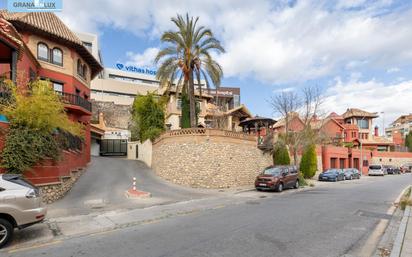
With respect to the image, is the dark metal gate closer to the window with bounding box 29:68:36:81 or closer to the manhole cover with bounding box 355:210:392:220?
the window with bounding box 29:68:36:81

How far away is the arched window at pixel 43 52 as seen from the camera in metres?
24.4

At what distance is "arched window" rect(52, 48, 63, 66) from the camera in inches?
1007

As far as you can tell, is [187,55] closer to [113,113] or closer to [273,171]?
[273,171]

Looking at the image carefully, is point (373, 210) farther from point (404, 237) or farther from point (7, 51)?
point (7, 51)

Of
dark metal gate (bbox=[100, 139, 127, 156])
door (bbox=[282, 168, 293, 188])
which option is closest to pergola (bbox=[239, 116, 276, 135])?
door (bbox=[282, 168, 293, 188])

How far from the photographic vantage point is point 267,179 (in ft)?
71.2

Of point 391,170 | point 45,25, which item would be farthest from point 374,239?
point 391,170

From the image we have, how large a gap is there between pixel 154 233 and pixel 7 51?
562 inches

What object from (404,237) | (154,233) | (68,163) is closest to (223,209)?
(154,233)

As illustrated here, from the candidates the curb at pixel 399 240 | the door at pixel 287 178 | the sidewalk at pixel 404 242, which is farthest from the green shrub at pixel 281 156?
the sidewalk at pixel 404 242

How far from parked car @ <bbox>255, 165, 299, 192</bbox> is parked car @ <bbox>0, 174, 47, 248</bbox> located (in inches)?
627

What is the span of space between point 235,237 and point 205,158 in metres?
14.4

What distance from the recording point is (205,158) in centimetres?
2272

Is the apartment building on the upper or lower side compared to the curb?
upper
